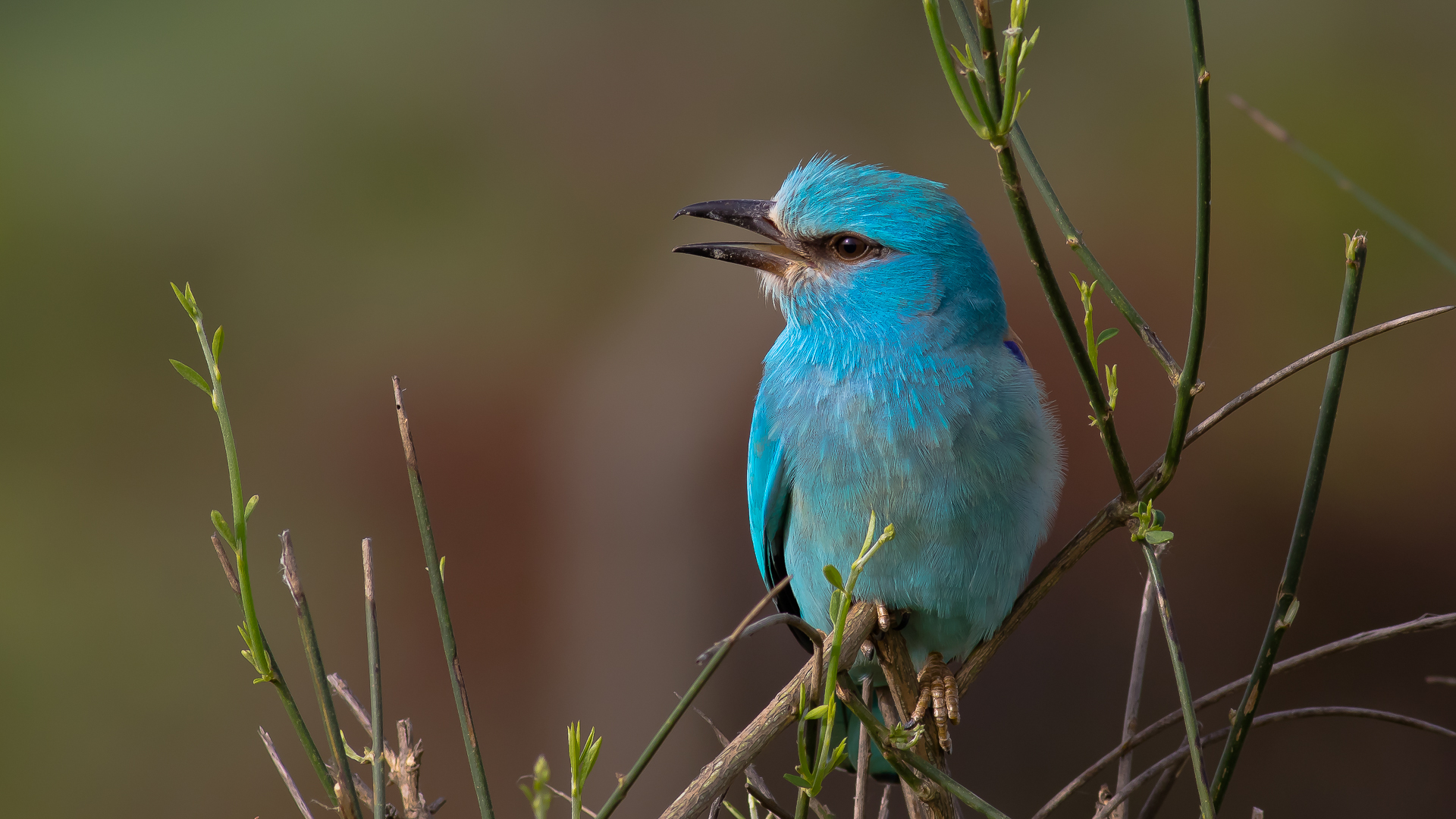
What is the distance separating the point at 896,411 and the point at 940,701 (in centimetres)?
49

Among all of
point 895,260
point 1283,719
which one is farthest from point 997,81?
point 895,260

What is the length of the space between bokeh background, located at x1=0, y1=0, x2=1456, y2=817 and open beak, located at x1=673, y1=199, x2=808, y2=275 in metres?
1.49

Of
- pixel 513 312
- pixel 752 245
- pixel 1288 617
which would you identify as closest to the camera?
pixel 1288 617

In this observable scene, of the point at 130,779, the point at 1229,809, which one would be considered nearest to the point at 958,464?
the point at 1229,809

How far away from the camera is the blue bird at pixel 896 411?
5.83 feet

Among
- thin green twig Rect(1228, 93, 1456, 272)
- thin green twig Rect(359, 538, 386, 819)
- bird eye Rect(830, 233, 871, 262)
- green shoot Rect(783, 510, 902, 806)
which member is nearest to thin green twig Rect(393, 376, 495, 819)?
thin green twig Rect(359, 538, 386, 819)

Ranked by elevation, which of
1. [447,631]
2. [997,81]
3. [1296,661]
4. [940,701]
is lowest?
[940,701]

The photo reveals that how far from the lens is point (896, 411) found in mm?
1815

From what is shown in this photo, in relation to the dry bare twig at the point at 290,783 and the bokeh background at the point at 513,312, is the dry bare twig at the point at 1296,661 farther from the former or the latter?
the bokeh background at the point at 513,312

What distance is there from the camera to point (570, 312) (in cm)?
409

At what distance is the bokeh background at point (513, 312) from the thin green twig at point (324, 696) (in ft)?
8.36

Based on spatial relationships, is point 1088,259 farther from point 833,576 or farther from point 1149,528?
point 833,576

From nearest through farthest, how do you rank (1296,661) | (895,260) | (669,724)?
1. (669,724)
2. (1296,661)
3. (895,260)

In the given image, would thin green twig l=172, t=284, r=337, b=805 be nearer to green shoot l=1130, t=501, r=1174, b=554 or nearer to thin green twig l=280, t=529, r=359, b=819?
thin green twig l=280, t=529, r=359, b=819
